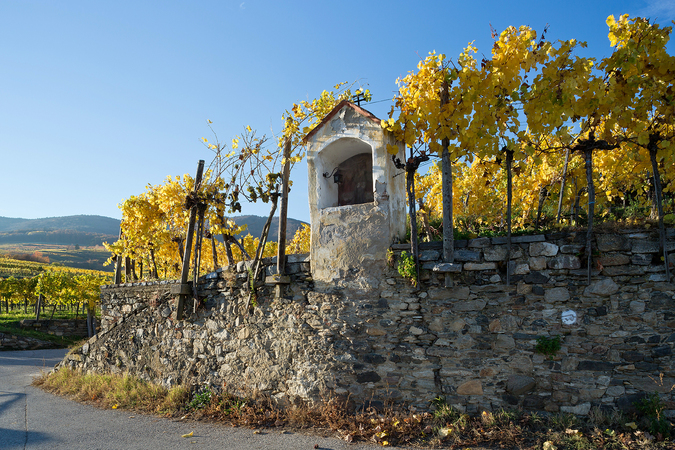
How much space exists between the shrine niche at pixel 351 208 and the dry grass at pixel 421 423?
1.88 meters

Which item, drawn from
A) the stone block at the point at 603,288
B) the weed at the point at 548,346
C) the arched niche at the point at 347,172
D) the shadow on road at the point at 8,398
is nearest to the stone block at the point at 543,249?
the stone block at the point at 603,288

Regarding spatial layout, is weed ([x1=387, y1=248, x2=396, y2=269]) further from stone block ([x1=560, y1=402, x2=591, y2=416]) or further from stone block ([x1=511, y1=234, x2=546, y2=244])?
stone block ([x1=560, y1=402, x2=591, y2=416])

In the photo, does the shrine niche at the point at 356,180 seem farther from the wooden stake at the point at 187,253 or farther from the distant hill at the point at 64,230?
the distant hill at the point at 64,230

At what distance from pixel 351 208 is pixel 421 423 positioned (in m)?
3.20

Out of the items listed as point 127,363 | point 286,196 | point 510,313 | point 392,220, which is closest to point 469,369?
point 510,313

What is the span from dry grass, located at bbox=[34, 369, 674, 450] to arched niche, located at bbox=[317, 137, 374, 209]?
10.8 feet

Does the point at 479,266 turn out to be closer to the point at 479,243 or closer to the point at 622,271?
the point at 479,243

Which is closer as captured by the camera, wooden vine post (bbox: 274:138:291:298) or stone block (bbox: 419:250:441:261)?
stone block (bbox: 419:250:441:261)

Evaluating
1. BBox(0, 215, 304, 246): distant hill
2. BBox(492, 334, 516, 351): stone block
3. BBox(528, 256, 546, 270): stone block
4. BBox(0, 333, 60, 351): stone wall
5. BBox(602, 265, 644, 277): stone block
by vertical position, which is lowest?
BBox(0, 333, 60, 351): stone wall

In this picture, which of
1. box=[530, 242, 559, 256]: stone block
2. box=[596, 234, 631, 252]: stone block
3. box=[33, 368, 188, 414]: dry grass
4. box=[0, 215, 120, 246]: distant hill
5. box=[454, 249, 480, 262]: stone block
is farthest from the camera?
box=[0, 215, 120, 246]: distant hill

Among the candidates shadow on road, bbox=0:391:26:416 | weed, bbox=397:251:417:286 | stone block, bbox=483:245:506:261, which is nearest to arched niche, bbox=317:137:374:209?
weed, bbox=397:251:417:286

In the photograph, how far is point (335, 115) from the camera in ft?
21.3

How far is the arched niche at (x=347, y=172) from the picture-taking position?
6719 millimetres

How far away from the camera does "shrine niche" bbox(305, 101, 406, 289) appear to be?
5965mm
